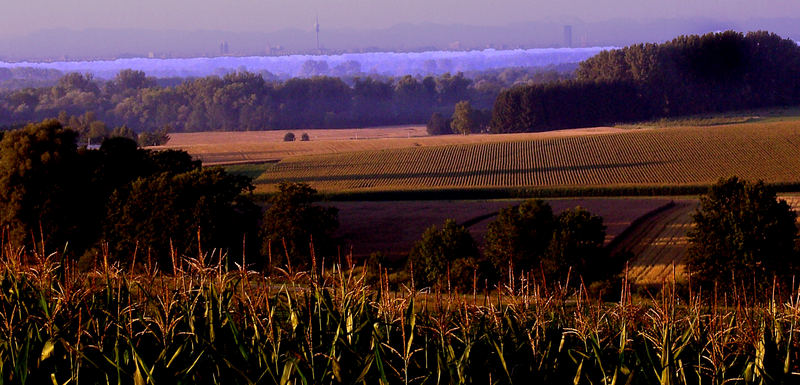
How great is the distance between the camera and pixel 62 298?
8141 millimetres

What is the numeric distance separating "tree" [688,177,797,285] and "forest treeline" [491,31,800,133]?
72.7m

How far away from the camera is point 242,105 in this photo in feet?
424

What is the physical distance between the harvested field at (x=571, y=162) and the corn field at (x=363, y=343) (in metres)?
43.7

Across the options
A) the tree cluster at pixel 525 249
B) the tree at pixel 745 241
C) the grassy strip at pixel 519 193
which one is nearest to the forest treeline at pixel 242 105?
the grassy strip at pixel 519 193

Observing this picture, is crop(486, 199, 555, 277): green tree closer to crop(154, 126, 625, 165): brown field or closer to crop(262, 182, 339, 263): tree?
crop(262, 182, 339, 263): tree

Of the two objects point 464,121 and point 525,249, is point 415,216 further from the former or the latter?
point 464,121

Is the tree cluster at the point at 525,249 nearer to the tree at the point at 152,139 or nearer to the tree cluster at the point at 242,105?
the tree at the point at 152,139

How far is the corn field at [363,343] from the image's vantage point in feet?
24.0

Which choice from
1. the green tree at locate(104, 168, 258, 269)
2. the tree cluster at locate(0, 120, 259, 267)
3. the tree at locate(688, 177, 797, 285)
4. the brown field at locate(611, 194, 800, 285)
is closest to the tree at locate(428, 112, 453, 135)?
the brown field at locate(611, 194, 800, 285)

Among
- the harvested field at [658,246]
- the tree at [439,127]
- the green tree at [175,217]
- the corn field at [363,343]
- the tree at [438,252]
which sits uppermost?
the corn field at [363,343]

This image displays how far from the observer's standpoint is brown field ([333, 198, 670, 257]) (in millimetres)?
34531

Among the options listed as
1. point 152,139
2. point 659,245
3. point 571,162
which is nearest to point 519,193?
point 571,162

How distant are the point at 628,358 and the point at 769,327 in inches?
57.0

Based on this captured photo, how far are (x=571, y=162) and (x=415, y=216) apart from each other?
2373cm
